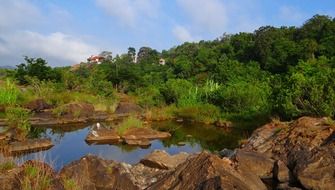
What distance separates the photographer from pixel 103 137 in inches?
756

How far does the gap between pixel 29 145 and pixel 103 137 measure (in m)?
3.92

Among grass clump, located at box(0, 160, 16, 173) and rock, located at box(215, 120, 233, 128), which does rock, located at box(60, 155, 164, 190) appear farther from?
rock, located at box(215, 120, 233, 128)

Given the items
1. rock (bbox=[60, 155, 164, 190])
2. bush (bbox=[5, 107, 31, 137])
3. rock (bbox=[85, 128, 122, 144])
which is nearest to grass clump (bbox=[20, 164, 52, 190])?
rock (bbox=[60, 155, 164, 190])

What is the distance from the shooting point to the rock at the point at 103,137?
1886 cm

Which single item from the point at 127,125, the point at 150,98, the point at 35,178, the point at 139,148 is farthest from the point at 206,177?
the point at 150,98

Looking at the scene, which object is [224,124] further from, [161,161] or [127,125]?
[161,161]

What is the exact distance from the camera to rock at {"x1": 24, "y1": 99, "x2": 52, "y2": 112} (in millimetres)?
26253

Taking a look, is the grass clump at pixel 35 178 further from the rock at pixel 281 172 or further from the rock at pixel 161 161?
the rock at pixel 281 172

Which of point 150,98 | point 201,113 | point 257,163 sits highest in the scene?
point 150,98

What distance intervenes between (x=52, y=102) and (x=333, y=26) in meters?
25.7

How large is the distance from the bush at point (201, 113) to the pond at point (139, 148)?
1.20 metres

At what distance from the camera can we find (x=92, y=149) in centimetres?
1709

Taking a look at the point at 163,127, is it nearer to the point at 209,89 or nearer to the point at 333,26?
the point at 209,89

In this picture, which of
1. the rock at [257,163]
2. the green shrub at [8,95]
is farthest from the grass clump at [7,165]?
the green shrub at [8,95]
